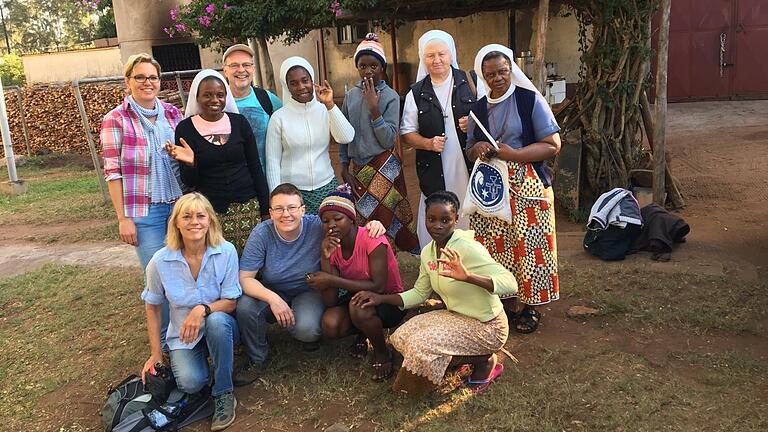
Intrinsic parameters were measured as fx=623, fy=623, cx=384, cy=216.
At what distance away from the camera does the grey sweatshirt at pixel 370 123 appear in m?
3.83

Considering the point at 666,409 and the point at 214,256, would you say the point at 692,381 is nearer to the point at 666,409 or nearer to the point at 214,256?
the point at 666,409

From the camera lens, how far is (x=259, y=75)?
1221 cm

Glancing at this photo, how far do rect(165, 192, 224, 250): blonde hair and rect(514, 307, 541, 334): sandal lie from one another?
1828 mm

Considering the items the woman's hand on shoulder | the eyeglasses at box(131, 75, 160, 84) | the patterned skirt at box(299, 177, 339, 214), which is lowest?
the woman's hand on shoulder

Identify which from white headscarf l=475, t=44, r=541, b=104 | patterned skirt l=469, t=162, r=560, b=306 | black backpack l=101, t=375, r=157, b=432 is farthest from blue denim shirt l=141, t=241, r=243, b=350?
white headscarf l=475, t=44, r=541, b=104

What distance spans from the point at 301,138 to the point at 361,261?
861 millimetres

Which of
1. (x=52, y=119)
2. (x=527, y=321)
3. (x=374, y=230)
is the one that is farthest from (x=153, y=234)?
(x=52, y=119)

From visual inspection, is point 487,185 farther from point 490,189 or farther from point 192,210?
point 192,210

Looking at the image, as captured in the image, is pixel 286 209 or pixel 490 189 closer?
pixel 286 209

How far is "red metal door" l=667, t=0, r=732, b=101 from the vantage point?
11148mm

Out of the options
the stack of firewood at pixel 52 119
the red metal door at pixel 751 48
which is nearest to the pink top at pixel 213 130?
the red metal door at pixel 751 48

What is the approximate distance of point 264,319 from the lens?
3.44 metres

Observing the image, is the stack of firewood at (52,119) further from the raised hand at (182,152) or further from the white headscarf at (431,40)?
the white headscarf at (431,40)

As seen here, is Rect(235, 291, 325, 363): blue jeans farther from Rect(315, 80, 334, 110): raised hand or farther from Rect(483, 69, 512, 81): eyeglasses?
Rect(483, 69, 512, 81): eyeglasses
